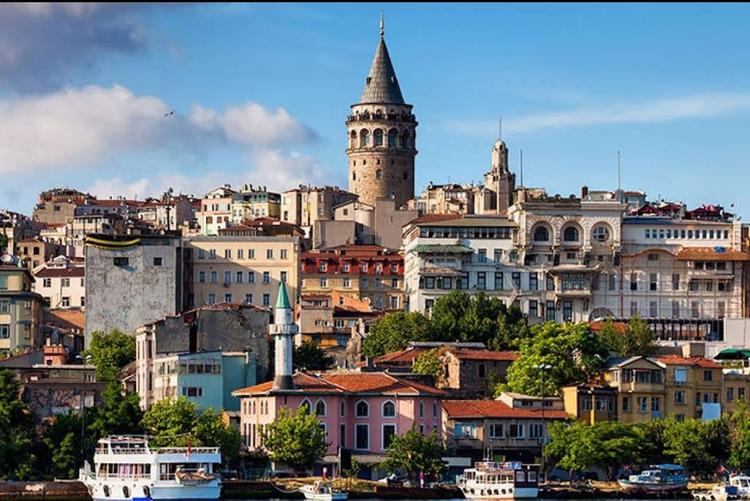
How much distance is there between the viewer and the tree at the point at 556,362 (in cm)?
8888

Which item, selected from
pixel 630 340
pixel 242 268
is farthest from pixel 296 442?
pixel 242 268

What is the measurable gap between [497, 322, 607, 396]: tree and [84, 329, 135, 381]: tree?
1972 cm

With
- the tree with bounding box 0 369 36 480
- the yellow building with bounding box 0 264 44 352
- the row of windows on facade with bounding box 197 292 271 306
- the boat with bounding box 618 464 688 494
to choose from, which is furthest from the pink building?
the row of windows on facade with bounding box 197 292 271 306

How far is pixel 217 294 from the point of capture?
114500 millimetres

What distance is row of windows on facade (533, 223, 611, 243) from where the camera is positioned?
114 meters

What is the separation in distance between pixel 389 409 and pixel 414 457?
5.84 metres

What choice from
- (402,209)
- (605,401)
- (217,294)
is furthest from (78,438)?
(402,209)

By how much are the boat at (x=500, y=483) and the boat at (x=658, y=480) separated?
394cm

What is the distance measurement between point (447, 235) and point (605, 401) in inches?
1084

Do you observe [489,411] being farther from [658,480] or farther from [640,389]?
[658,480]

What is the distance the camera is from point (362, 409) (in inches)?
3334

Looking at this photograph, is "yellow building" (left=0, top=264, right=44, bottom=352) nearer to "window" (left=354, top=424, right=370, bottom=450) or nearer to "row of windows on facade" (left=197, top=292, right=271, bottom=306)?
"row of windows on facade" (left=197, top=292, right=271, bottom=306)

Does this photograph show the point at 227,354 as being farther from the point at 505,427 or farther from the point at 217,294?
the point at 217,294

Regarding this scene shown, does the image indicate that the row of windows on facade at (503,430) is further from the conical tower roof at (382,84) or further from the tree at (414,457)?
the conical tower roof at (382,84)
